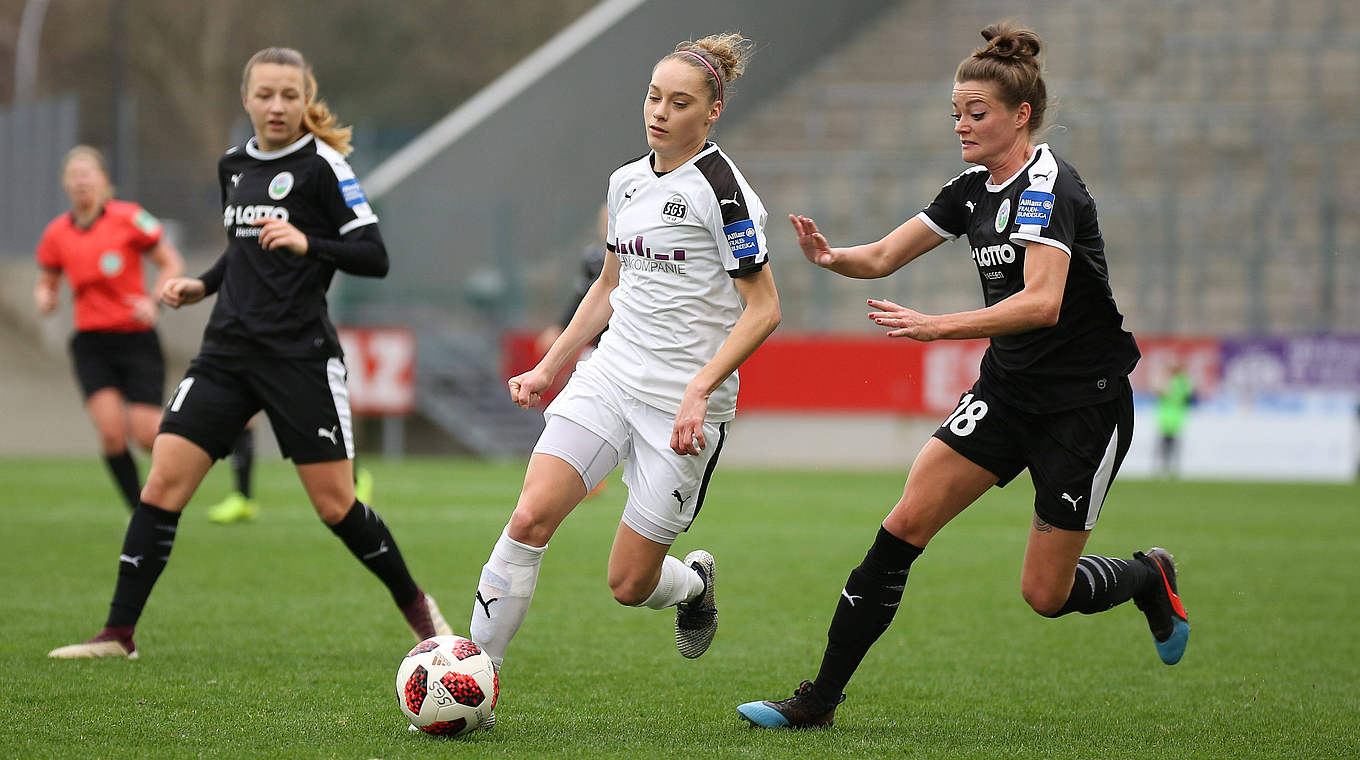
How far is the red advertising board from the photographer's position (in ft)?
78.4

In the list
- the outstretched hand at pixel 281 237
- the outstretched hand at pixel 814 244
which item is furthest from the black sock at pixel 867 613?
the outstretched hand at pixel 281 237

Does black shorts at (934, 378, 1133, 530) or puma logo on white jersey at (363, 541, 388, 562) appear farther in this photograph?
puma logo on white jersey at (363, 541, 388, 562)

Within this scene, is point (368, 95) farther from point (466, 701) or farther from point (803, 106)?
point (466, 701)

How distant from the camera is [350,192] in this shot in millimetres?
6262

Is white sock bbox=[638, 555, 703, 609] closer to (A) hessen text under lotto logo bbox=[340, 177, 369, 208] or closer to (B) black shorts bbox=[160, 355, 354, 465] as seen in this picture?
(B) black shorts bbox=[160, 355, 354, 465]

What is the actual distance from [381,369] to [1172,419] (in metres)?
11.5

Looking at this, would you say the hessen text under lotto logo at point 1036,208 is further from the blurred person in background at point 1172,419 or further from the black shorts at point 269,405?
the blurred person in background at point 1172,419

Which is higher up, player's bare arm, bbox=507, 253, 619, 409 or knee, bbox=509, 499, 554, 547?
player's bare arm, bbox=507, 253, 619, 409

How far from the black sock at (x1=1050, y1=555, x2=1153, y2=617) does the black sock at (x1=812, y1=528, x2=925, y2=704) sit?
2.15 ft

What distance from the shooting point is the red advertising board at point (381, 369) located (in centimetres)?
2389

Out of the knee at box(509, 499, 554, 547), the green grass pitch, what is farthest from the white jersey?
the green grass pitch

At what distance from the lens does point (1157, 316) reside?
2539 cm

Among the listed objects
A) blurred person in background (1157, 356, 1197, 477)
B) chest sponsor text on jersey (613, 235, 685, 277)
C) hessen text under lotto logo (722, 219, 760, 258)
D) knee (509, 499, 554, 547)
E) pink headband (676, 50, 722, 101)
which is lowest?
blurred person in background (1157, 356, 1197, 477)

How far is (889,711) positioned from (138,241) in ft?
20.5
